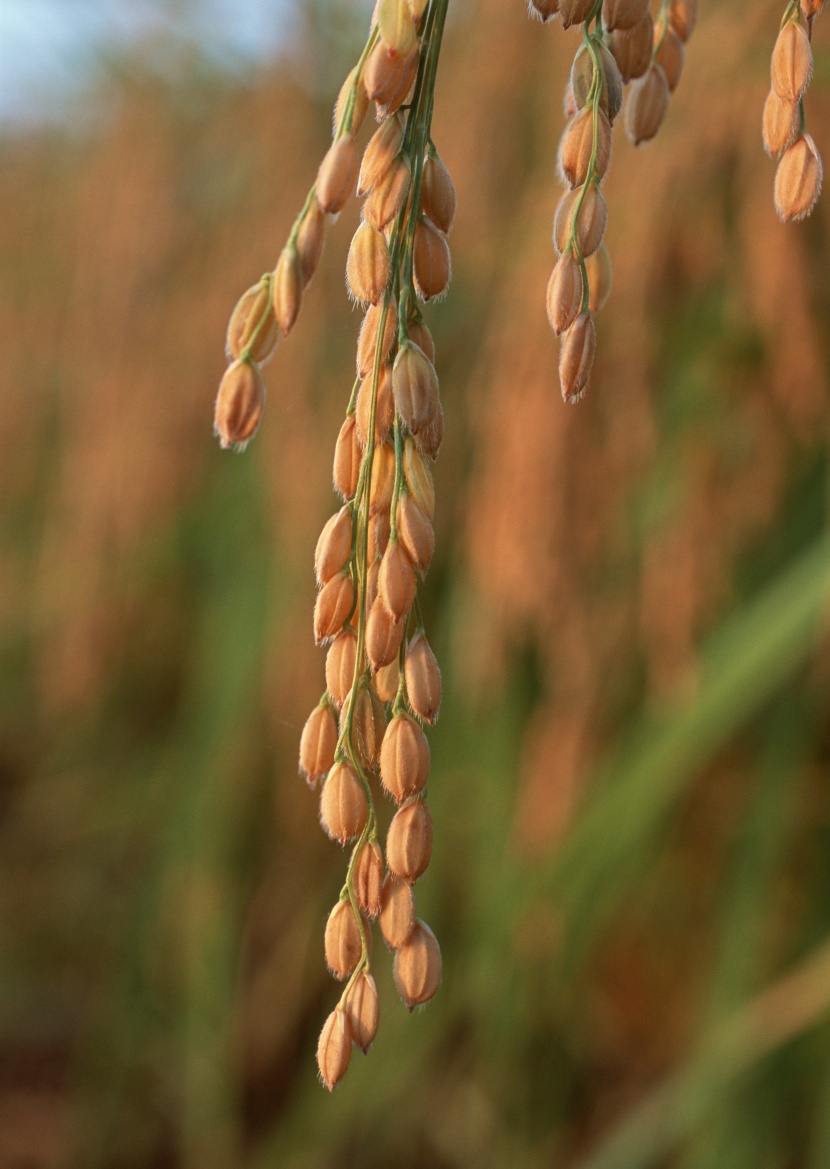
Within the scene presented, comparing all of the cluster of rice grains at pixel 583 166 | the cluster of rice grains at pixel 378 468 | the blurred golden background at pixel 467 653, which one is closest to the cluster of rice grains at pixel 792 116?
the cluster of rice grains at pixel 583 166

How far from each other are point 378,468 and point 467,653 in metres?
1.33

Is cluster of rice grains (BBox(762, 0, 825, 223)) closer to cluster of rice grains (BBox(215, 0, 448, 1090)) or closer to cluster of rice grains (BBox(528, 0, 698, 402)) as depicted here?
cluster of rice grains (BBox(528, 0, 698, 402))

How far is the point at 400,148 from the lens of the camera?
54 centimetres

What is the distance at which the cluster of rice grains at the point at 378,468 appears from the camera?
53 cm

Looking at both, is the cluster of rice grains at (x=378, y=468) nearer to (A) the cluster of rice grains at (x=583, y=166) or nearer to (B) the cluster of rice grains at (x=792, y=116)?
(A) the cluster of rice grains at (x=583, y=166)

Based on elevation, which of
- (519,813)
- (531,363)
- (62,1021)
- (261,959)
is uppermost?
(531,363)

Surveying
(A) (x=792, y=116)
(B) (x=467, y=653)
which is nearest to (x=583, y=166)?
(A) (x=792, y=116)

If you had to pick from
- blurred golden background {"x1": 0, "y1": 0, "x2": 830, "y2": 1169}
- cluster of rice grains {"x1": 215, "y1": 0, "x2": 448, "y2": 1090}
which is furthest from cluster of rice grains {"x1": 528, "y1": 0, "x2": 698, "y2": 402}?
blurred golden background {"x1": 0, "y1": 0, "x2": 830, "y2": 1169}

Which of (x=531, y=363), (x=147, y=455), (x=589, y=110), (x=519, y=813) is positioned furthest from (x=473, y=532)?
(x=589, y=110)

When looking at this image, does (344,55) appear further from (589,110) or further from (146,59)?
(589,110)

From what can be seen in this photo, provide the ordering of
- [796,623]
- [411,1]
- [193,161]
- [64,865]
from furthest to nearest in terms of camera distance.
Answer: [64,865] < [193,161] < [796,623] < [411,1]

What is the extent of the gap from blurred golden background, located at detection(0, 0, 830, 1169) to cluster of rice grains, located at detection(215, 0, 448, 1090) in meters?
0.87

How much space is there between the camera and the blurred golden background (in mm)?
1576

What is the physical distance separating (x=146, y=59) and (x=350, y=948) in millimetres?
2817
